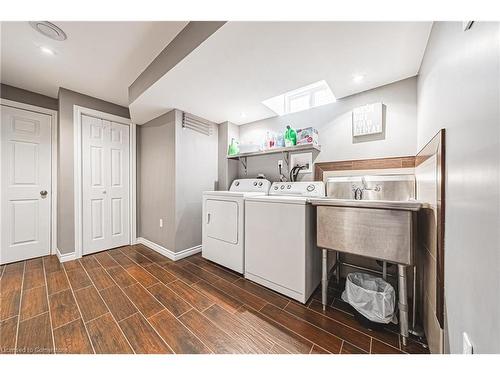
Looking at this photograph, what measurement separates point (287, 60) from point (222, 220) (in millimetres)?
1750

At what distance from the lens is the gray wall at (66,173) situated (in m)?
2.42

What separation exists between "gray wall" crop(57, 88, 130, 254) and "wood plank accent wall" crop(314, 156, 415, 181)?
328 centimetres

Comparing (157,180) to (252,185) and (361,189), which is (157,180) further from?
(361,189)

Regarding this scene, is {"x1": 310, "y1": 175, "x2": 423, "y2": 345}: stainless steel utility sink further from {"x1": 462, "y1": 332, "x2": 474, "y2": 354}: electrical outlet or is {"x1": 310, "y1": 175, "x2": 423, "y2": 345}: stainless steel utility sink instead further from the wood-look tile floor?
{"x1": 462, "y1": 332, "x2": 474, "y2": 354}: electrical outlet

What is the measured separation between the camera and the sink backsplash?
1660 millimetres

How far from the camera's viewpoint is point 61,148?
241cm

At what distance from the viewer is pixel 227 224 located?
2.19 metres

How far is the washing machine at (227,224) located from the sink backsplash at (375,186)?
84 cm

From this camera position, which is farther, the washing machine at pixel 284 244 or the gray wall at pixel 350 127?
the gray wall at pixel 350 127

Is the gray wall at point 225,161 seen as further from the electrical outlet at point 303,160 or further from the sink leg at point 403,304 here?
the sink leg at point 403,304

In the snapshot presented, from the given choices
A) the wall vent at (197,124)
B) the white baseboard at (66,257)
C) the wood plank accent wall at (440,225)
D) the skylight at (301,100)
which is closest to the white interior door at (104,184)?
the white baseboard at (66,257)

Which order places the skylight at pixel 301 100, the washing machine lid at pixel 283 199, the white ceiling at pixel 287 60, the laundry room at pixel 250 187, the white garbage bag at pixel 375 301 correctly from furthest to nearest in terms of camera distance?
the skylight at pixel 301 100 < the washing machine lid at pixel 283 199 < the white garbage bag at pixel 375 301 < the white ceiling at pixel 287 60 < the laundry room at pixel 250 187

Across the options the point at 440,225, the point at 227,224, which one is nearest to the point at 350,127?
the point at 440,225

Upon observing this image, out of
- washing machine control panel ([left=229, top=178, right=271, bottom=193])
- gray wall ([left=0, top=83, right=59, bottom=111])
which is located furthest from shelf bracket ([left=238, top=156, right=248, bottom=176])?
gray wall ([left=0, top=83, right=59, bottom=111])
